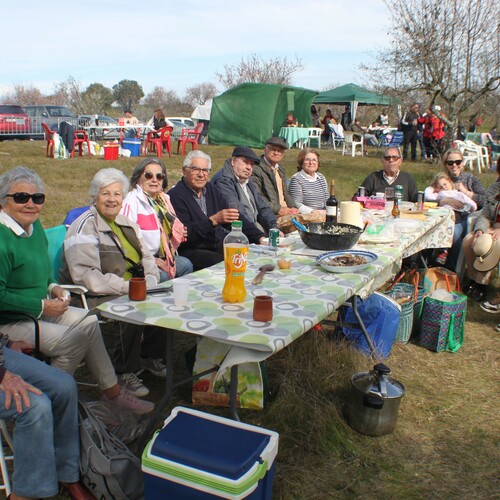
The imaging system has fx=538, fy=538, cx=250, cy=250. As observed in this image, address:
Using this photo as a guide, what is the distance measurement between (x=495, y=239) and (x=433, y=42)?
9128 millimetres

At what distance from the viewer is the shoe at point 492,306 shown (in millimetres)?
4621

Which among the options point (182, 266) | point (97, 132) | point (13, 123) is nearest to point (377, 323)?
point (182, 266)

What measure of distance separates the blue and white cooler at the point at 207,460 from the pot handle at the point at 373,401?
3.03 ft

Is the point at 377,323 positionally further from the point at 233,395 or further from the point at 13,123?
the point at 13,123

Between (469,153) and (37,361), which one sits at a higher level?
(469,153)

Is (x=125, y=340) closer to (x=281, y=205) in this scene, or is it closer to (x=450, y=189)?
(x=281, y=205)

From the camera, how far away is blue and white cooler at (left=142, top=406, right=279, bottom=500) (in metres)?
1.67

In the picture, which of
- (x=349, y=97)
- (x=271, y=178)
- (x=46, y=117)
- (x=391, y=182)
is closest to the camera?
(x=271, y=178)

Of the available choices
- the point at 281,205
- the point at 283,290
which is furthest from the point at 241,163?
the point at 283,290

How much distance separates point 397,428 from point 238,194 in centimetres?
242

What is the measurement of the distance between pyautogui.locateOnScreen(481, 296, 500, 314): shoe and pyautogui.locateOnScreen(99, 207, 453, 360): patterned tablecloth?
1.81m

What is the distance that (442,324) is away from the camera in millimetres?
3787

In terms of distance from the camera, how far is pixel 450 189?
5539mm

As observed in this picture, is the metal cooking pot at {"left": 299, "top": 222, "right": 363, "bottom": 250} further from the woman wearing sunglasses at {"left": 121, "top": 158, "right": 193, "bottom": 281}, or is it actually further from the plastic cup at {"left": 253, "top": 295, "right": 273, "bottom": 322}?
the plastic cup at {"left": 253, "top": 295, "right": 273, "bottom": 322}
